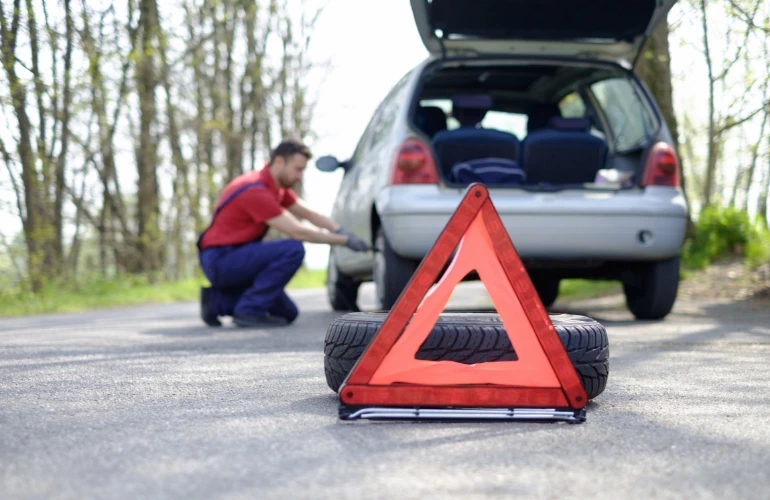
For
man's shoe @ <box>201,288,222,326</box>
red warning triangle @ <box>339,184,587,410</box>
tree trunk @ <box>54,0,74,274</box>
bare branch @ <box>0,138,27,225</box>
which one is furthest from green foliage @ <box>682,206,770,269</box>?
bare branch @ <box>0,138,27,225</box>

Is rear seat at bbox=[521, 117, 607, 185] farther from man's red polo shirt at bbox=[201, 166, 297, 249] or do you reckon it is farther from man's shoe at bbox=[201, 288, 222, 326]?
man's shoe at bbox=[201, 288, 222, 326]

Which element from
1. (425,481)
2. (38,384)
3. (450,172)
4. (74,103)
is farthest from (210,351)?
(74,103)

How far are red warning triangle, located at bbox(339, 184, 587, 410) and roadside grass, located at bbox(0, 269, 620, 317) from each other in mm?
7476

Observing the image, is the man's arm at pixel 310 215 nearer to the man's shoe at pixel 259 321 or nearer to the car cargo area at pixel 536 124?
the man's shoe at pixel 259 321

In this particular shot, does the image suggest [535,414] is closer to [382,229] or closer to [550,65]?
[382,229]

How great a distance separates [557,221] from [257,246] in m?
2.24

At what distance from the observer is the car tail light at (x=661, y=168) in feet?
21.9

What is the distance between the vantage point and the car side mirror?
320 inches

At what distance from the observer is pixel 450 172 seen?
22.7 feet

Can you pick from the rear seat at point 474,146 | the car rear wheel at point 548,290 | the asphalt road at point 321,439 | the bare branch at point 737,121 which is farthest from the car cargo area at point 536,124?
the bare branch at point 737,121

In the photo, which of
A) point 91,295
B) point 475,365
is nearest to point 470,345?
point 475,365

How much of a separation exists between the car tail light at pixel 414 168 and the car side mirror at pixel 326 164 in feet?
5.97

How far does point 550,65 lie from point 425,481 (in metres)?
5.28

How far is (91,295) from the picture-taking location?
14.5 metres
